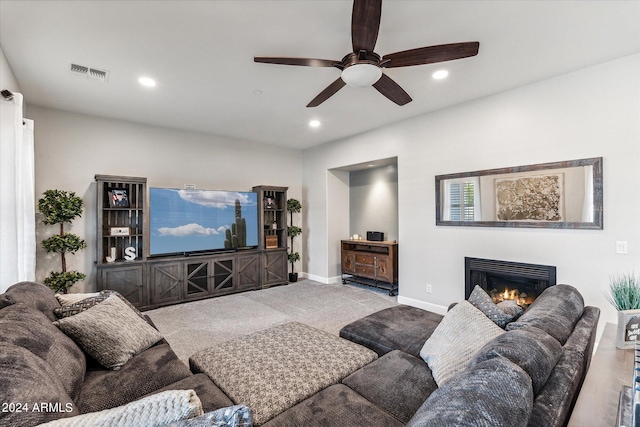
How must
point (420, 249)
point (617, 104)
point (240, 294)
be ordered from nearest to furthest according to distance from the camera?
point (617, 104) → point (420, 249) → point (240, 294)

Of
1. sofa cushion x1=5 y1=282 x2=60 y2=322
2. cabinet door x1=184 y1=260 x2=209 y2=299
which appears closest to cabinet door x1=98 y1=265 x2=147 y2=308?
cabinet door x1=184 y1=260 x2=209 y2=299

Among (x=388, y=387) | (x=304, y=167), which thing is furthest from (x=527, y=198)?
Answer: (x=304, y=167)

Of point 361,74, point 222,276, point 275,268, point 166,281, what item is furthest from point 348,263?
point 361,74

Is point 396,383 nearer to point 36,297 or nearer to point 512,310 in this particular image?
point 512,310

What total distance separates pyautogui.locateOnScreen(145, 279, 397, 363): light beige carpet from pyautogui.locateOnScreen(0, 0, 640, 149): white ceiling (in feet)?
9.30

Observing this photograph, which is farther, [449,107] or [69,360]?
[449,107]

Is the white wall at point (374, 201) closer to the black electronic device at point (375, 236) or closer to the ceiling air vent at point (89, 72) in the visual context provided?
the black electronic device at point (375, 236)

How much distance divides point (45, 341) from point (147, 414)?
1.06 metres

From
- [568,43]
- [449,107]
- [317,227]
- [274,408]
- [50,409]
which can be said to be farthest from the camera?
[317,227]

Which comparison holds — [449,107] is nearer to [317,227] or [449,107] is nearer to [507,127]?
[507,127]

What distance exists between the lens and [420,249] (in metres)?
4.31

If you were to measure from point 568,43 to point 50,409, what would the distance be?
3932 millimetres

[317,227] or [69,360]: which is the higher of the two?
[317,227]

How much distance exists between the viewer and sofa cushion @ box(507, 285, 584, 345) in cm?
140
